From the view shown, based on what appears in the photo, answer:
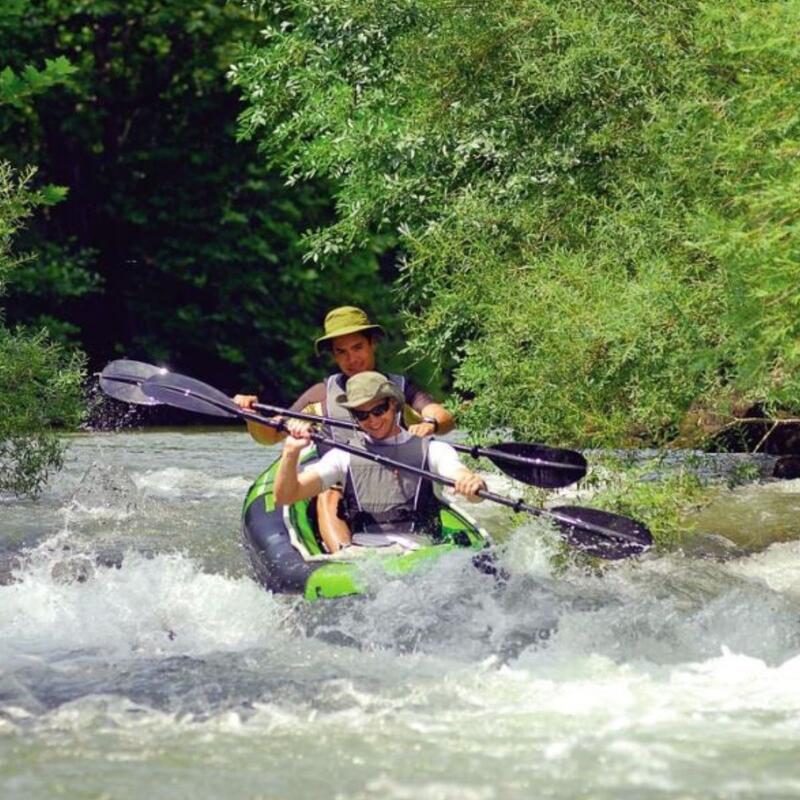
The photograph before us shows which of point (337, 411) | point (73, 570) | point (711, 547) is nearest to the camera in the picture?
point (337, 411)

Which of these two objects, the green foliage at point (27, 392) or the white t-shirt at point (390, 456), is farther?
the green foliage at point (27, 392)

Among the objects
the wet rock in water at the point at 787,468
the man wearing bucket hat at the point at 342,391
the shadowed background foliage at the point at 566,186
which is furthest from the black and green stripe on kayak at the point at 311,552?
the wet rock in water at the point at 787,468

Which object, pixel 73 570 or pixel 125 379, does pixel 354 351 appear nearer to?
pixel 125 379

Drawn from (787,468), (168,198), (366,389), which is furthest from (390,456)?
(168,198)

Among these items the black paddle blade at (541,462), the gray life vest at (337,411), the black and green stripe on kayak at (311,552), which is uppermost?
the gray life vest at (337,411)

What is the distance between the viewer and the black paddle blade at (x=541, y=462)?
934cm

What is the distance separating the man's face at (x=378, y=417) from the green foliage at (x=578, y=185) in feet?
4.70

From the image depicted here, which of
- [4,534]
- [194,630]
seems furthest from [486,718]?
[4,534]

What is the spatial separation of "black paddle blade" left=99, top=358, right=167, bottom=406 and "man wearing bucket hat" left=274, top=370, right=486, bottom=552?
171 cm

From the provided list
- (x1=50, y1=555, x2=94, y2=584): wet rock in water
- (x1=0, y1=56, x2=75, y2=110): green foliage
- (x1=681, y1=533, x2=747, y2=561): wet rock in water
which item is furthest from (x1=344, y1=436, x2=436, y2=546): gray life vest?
(x1=0, y1=56, x2=75, y2=110): green foliage

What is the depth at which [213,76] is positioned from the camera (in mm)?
22516

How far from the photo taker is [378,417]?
8789 millimetres

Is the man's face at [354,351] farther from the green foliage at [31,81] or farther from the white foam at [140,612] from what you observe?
the green foliage at [31,81]

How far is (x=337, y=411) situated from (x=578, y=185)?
7.49ft
